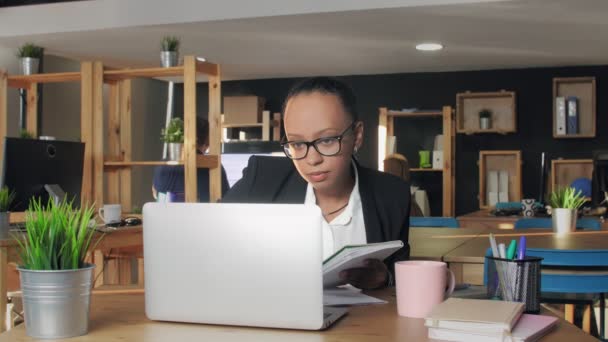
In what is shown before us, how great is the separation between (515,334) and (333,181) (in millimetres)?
708

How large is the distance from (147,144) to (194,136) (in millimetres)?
4484

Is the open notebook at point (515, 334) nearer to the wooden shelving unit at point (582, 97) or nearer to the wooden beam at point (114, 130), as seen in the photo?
the wooden beam at point (114, 130)

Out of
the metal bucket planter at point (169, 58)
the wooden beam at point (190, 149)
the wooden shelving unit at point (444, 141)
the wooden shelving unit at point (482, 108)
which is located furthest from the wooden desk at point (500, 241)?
the wooden shelving unit at point (482, 108)

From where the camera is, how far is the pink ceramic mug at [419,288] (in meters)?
1.30

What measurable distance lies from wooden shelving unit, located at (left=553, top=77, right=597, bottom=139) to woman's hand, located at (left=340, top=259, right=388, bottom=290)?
661cm

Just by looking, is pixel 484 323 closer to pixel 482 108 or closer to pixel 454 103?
pixel 482 108

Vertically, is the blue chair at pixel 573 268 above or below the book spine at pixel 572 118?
below

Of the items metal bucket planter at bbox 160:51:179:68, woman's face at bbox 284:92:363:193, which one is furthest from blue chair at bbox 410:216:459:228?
woman's face at bbox 284:92:363:193

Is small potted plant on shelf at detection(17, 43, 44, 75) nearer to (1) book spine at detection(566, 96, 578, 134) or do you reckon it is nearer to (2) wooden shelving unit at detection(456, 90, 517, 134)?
(2) wooden shelving unit at detection(456, 90, 517, 134)

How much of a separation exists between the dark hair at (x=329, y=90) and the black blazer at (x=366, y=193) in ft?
0.64

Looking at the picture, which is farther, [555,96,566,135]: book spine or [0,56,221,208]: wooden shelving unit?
[555,96,566,135]: book spine

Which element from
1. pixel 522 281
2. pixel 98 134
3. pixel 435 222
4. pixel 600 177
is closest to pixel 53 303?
pixel 522 281

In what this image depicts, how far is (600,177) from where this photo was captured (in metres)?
4.92

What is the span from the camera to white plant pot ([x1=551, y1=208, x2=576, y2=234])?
11.0ft
